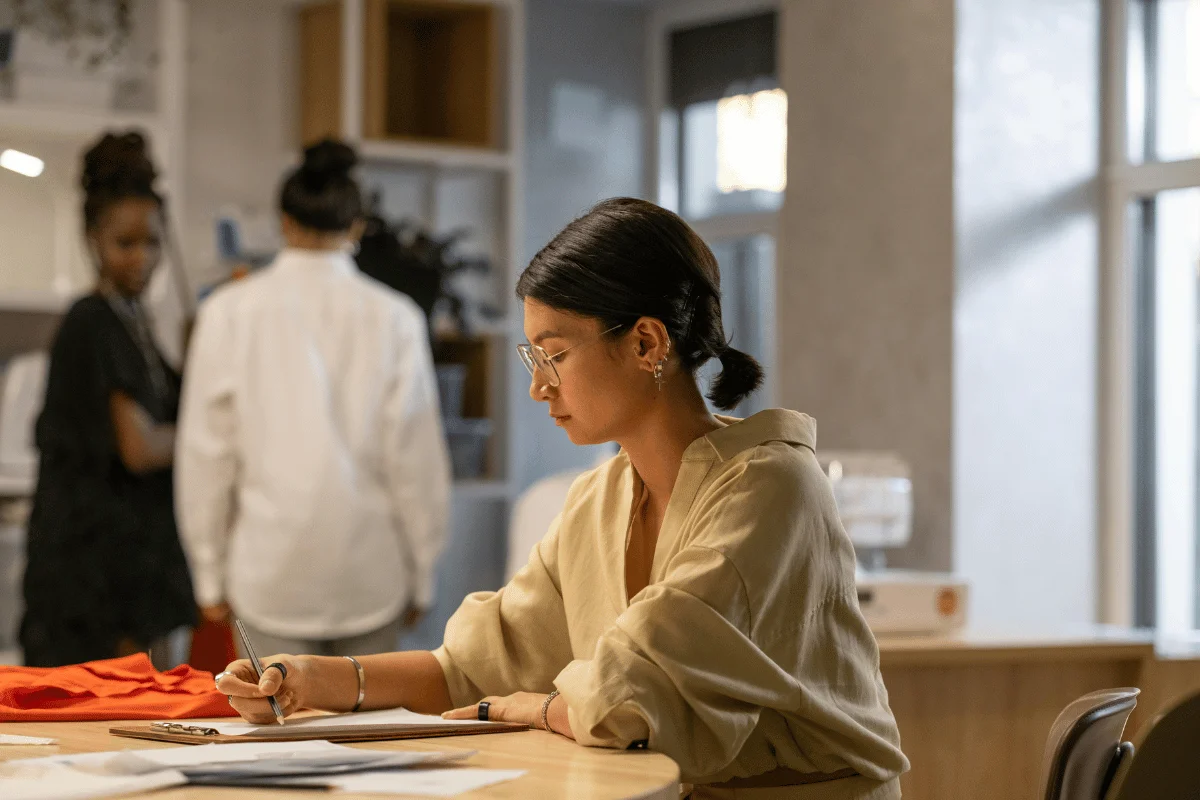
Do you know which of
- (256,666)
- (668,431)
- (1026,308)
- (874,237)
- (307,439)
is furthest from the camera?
(874,237)

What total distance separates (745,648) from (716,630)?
3 centimetres

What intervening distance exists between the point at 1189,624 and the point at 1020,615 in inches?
21.9

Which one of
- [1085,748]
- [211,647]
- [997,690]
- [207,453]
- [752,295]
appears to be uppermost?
[752,295]

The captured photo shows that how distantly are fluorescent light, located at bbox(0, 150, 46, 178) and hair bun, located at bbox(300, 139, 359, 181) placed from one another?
1.00m

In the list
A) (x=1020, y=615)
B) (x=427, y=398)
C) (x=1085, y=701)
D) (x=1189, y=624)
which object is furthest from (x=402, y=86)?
(x=1085, y=701)

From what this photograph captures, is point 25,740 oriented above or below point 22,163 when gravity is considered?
below

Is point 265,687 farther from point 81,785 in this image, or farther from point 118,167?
point 118,167

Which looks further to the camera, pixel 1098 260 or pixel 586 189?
pixel 586 189

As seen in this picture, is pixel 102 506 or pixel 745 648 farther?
pixel 102 506

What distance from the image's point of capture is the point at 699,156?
5.42 metres

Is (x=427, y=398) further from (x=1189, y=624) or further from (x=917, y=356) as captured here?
(x=1189, y=624)

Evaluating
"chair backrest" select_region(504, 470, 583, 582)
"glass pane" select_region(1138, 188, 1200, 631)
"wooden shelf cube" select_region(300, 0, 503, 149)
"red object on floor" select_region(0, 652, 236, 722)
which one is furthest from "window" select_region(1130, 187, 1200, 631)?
"red object on floor" select_region(0, 652, 236, 722)

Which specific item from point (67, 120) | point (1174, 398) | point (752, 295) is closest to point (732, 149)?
point (752, 295)

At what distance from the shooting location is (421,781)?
3.89 feet
